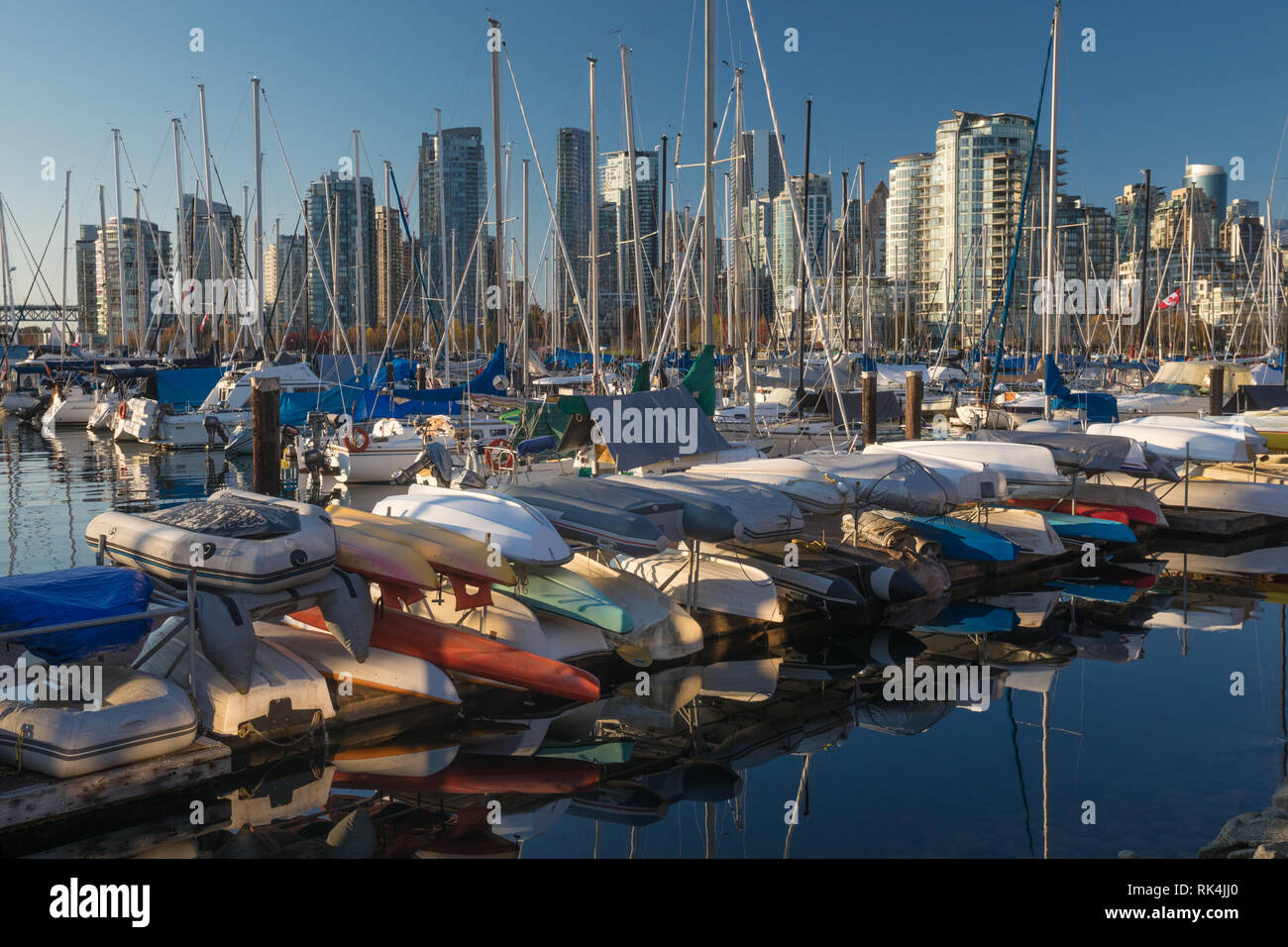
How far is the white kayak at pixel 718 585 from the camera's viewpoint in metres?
13.7

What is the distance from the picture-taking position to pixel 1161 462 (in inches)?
784

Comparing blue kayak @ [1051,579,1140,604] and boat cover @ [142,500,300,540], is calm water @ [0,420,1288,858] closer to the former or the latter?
blue kayak @ [1051,579,1140,604]

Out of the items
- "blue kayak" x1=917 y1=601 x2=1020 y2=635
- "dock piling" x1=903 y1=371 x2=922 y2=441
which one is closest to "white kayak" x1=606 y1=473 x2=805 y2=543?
"blue kayak" x1=917 y1=601 x2=1020 y2=635

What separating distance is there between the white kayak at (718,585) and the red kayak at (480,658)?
8.53 ft

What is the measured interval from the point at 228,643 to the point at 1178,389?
109 ft

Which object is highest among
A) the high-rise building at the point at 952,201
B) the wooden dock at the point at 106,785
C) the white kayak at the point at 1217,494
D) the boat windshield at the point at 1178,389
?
the high-rise building at the point at 952,201

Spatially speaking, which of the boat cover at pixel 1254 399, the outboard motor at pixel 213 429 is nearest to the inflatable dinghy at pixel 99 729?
the outboard motor at pixel 213 429

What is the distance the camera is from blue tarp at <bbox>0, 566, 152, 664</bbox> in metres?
8.77

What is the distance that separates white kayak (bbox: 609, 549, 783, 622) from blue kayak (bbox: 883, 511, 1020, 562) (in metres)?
4.03

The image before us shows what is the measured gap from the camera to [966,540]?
17047 millimetres

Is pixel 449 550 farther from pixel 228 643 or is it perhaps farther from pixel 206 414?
pixel 206 414

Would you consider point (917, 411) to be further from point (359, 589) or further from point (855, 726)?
point (359, 589)

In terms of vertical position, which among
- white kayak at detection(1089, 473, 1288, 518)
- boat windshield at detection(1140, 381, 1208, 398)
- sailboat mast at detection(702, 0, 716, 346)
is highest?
sailboat mast at detection(702, 0, 716, 346)

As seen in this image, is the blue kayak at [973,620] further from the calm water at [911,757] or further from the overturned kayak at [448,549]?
the overturned kayak at [448,549]
